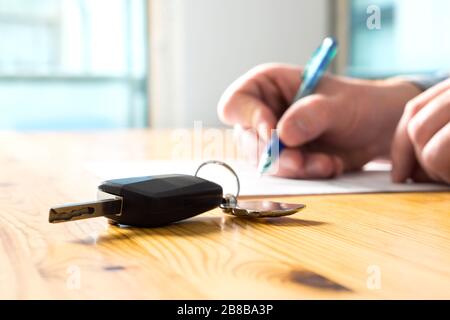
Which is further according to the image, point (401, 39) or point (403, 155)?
point (401, 39)

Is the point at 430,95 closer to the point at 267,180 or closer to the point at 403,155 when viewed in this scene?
the point at 403,155

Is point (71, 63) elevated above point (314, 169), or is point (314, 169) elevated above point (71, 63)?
point (71, 63)

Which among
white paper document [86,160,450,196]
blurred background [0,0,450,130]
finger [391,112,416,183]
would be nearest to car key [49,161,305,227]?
white paper document [86,160,450,196]

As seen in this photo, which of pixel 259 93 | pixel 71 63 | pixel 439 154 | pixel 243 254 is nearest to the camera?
pixel 243 254

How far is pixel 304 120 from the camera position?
0.71m

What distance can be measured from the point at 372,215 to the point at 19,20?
Answer: 124 inches

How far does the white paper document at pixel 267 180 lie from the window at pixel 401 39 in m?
2.21

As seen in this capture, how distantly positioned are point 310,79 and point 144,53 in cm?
281

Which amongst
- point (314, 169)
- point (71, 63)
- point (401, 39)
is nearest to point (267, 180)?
point (314, 169)

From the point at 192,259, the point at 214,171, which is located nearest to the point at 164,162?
the point at 214,171

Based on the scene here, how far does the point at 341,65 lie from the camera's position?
3.61 metres

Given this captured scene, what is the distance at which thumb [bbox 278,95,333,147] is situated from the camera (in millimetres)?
705

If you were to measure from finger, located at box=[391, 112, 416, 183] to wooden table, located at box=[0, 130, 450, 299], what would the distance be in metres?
0.10
